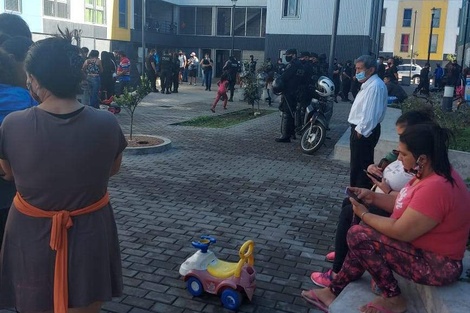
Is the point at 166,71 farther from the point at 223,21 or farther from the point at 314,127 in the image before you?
the point at 223,21

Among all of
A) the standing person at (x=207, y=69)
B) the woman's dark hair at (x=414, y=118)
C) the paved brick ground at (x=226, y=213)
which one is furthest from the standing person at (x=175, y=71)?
the woman's dark hair at (x=414, y=118)

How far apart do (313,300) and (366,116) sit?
284 cm

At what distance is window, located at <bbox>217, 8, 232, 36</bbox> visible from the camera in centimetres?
3900

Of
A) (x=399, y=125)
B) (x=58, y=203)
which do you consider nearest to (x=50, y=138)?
(x=58, y=203)

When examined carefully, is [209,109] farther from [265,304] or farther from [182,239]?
[265,304]

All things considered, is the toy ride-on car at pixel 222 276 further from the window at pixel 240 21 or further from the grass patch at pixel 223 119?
the window at pixel 240 21

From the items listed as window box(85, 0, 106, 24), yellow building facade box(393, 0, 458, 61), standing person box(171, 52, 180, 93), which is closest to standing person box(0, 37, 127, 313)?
standing person box(171, 52, 180, 93)

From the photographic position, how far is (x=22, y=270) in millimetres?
2291

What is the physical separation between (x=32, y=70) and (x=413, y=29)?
2578 inches

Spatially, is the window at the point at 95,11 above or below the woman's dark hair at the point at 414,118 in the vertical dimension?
above

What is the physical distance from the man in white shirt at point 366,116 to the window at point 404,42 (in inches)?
2424

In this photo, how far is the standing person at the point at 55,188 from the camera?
2209 mm

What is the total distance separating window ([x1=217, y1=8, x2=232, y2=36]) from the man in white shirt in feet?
112

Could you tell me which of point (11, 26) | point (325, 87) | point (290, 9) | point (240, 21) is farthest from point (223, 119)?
point (240, 21)
